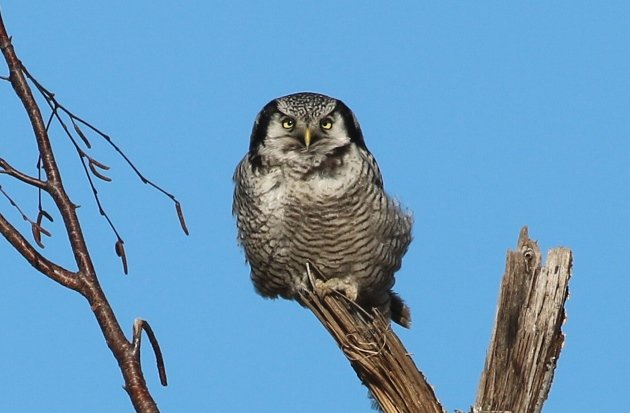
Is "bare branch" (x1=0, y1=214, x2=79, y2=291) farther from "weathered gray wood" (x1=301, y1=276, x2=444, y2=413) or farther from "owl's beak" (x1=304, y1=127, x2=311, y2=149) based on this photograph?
"owl's beak" (x1=304, y1=127, x2=311, y2=149)

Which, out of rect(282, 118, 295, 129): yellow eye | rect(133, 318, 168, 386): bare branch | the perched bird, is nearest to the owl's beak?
the perched bird

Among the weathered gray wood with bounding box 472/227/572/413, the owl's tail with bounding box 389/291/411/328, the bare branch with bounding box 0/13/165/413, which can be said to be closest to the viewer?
the bare branch with bounding box 0/13/165/413

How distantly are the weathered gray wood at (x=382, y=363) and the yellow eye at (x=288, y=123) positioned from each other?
1.17 meters

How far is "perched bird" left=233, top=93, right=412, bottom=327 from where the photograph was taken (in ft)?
14.3

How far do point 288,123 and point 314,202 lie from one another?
0.45 meters

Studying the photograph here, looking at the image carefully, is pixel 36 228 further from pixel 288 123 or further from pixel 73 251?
pixel 288 123

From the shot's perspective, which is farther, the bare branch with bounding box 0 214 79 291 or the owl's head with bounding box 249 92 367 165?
the owl's head with bounding box 249 92 367 165

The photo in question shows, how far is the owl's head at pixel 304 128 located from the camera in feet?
14.7

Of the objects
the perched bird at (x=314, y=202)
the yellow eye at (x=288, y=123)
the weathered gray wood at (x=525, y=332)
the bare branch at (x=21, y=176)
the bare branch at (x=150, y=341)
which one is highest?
the yellow eye at (x=288, y=123)

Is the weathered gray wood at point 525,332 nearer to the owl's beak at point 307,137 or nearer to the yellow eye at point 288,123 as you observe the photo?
Result: the owl's beak at point 307,137

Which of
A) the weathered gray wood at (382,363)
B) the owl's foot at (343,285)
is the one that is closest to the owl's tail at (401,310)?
the owl's foot at (343,285)

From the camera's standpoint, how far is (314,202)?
4.33 metres

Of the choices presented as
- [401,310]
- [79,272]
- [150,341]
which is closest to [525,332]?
[150,341]

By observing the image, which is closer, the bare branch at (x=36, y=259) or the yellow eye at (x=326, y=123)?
the bare branch at (x=36, y=259)
